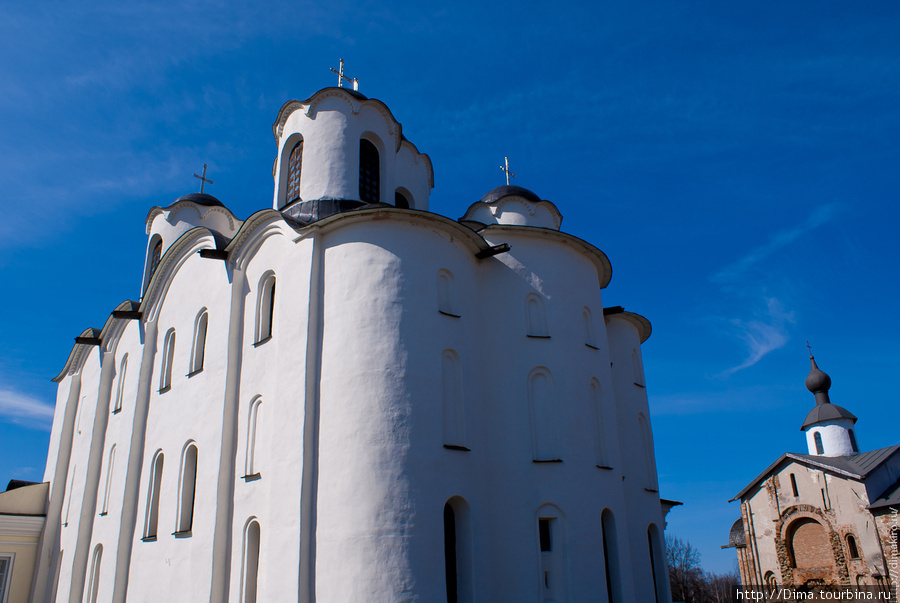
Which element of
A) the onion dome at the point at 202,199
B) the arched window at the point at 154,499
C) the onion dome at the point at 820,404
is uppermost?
A: the onion dome at the point at 202,199

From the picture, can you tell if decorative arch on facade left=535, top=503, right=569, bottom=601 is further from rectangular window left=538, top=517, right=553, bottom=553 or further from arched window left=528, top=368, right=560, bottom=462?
arched window left=528, top=368, right=560, bottom=462

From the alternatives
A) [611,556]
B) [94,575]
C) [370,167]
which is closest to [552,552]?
[611,556]

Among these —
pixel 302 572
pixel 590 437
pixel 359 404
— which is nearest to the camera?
pixel 302 572

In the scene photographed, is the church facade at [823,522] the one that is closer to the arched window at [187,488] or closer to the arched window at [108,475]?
the arched window at [187,488]

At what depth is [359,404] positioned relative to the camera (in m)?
11.7

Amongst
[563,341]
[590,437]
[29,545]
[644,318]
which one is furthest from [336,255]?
[29,545]

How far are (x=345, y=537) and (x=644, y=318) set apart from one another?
35.1 feet

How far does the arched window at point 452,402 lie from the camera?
12.4 meters

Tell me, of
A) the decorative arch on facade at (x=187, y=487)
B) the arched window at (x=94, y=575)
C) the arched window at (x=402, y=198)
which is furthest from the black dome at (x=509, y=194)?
the arched window at (x=94, y=575)

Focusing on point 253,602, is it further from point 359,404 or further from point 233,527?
point 359,404

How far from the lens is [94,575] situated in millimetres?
17469

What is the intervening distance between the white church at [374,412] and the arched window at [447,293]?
0.06m

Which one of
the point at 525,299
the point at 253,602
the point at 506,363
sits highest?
the point at 525,299

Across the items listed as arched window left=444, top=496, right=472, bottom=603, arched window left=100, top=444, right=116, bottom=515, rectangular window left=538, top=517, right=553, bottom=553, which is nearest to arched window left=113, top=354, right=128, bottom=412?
arched window left=100, top=444, right=116, bottom=515
